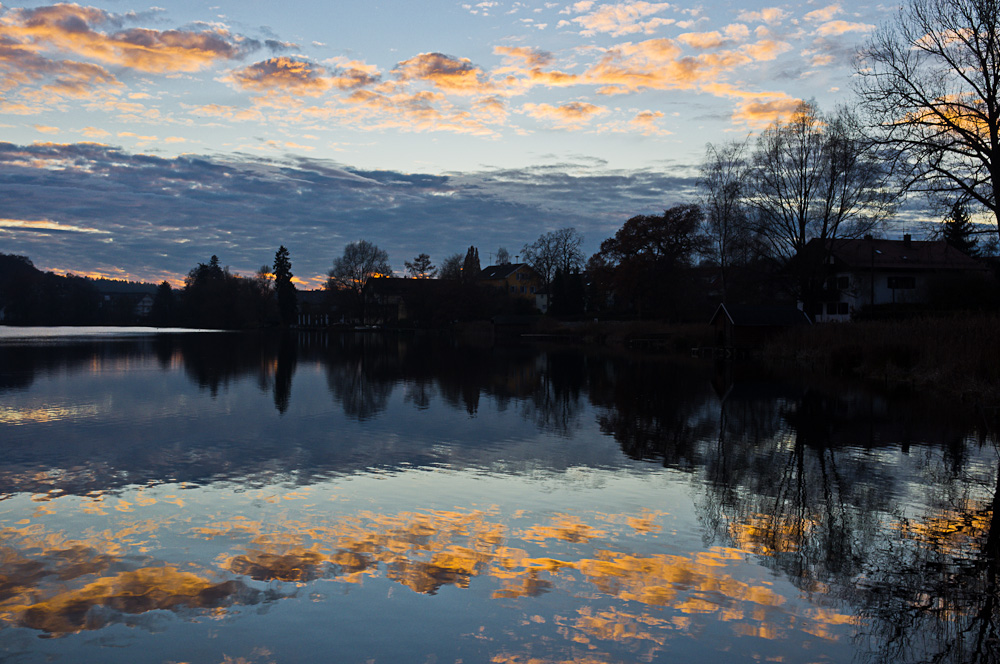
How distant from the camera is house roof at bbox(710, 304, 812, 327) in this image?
159ft

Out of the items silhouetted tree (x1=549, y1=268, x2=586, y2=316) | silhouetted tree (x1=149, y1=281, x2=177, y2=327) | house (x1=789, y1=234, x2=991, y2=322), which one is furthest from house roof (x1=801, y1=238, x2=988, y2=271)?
silhouetted tree (x1=149, y1=281, x2=177, y2=327)

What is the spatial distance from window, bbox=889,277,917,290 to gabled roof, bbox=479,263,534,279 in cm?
8376

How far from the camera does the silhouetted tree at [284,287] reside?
438ft


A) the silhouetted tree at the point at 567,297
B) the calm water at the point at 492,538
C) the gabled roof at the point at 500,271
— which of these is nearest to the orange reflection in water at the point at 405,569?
the calm water at the point at 492,538

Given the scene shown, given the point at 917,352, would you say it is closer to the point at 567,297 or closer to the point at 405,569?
the point at 405,569

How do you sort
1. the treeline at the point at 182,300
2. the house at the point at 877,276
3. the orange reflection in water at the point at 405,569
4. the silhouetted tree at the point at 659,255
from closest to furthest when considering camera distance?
the orange reflection in water at the point at 405,569 → the house at the point at 877,276 → the silhouetted tree at the point at 659,255 → the treeline at the point at 182,300

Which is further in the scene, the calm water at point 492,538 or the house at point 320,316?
the house at point 320,316

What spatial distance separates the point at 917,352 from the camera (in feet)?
92.2

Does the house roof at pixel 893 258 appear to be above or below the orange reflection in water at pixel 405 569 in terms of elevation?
above

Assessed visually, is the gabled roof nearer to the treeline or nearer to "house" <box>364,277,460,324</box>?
"house" <box>364,277,460,324</box>

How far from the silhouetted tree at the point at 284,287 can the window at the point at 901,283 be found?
102670mm

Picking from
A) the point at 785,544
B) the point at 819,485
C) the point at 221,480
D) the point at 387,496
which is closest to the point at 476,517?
the point at 387,496

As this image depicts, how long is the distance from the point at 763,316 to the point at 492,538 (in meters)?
44.8

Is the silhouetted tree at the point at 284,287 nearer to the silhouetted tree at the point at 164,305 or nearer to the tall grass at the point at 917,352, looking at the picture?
the silhouetted tree at the point at 164,305
